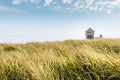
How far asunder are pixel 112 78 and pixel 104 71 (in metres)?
0.20

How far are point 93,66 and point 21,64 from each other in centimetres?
140

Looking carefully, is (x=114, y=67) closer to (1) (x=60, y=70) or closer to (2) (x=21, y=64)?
(1) (x=60, y=70)

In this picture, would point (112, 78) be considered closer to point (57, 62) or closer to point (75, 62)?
point (75, 62)

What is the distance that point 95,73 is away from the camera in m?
3.84

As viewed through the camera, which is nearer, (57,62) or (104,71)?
(104,71)

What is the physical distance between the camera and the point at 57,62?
449 cm

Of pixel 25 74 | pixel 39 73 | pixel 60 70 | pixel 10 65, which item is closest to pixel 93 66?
pixel 60 70

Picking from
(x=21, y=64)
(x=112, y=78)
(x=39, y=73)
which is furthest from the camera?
(x=21, y=64)

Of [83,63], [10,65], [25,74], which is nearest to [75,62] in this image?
[83,63]

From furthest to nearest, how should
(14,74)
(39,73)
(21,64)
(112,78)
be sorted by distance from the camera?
(21,64)
(14,74)
(39,73)
(112,78)

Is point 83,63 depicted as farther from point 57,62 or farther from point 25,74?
point 25,74

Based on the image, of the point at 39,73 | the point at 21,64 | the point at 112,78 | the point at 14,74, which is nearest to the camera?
the point at 112,78

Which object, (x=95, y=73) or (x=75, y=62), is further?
(x=75, y=62)

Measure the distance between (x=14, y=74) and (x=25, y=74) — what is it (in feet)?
0.69
